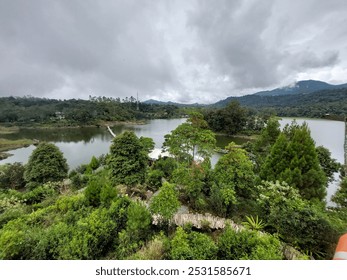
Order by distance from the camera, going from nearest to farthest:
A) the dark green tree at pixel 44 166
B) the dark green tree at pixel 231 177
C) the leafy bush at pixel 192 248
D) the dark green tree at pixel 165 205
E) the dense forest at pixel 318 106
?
the leafy bush at pixel 192 248
the dark green tree at pixel 165 205
the dark green tree at pixel 231 177
the dark green tree at pixel 44 166
the dense forest at pixel 318 106

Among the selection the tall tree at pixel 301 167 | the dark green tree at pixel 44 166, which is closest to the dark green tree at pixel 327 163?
the tall tree at pixel 301 167

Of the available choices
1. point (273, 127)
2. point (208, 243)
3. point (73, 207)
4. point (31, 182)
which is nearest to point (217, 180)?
point (208, 243)

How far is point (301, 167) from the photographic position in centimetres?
578

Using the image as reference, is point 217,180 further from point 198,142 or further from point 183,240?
point 183,240

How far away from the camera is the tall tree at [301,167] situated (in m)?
5.61

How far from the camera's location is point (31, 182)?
925 centimetres

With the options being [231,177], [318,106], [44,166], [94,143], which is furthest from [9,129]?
[318,106]

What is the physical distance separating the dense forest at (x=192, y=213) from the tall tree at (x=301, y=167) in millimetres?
31

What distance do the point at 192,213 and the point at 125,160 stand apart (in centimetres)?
329

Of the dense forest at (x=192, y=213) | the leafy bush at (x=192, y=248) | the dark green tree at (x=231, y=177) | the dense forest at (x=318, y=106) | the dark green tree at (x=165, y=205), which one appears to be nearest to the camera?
the leafy bush at (x=192, y=248)

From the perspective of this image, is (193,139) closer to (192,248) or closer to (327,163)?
(192,248)

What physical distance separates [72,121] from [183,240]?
55299 mm

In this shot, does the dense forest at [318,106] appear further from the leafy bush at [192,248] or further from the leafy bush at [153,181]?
the leafy bush at [153,181]

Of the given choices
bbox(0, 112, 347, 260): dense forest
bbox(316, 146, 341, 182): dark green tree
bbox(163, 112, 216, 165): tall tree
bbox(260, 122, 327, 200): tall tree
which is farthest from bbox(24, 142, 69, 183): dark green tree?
bbox(316, 146, 341, 182): dark green tree
